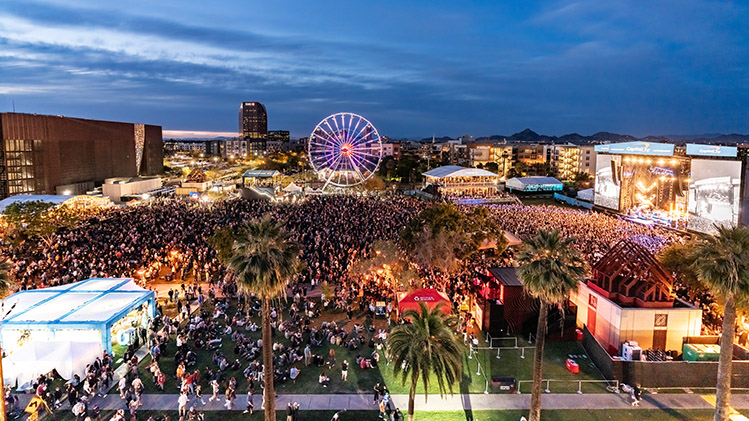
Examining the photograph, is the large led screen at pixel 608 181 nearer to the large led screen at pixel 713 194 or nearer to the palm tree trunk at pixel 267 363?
the large led screen at pixel 713 194

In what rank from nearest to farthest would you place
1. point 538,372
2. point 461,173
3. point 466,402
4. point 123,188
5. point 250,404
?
point 538,372, point 250,404, point 466,402, point 123,188, point 461,173

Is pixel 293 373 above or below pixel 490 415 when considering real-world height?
above

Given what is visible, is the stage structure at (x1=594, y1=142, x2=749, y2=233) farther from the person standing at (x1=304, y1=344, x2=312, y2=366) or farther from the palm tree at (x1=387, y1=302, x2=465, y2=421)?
the person standing at (x1=304, y1=344, x2=312, y2=366)

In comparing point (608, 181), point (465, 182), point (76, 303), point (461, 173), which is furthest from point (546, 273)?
point (465, 182)

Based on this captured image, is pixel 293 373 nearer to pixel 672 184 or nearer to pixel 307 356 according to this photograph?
pixel 307 356

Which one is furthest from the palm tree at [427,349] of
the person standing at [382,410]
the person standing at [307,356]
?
the person standing at [307,356]

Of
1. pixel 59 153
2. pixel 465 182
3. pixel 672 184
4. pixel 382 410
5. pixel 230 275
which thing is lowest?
pixel 382 410

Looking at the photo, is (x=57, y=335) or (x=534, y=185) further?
(x=534, y=185)
